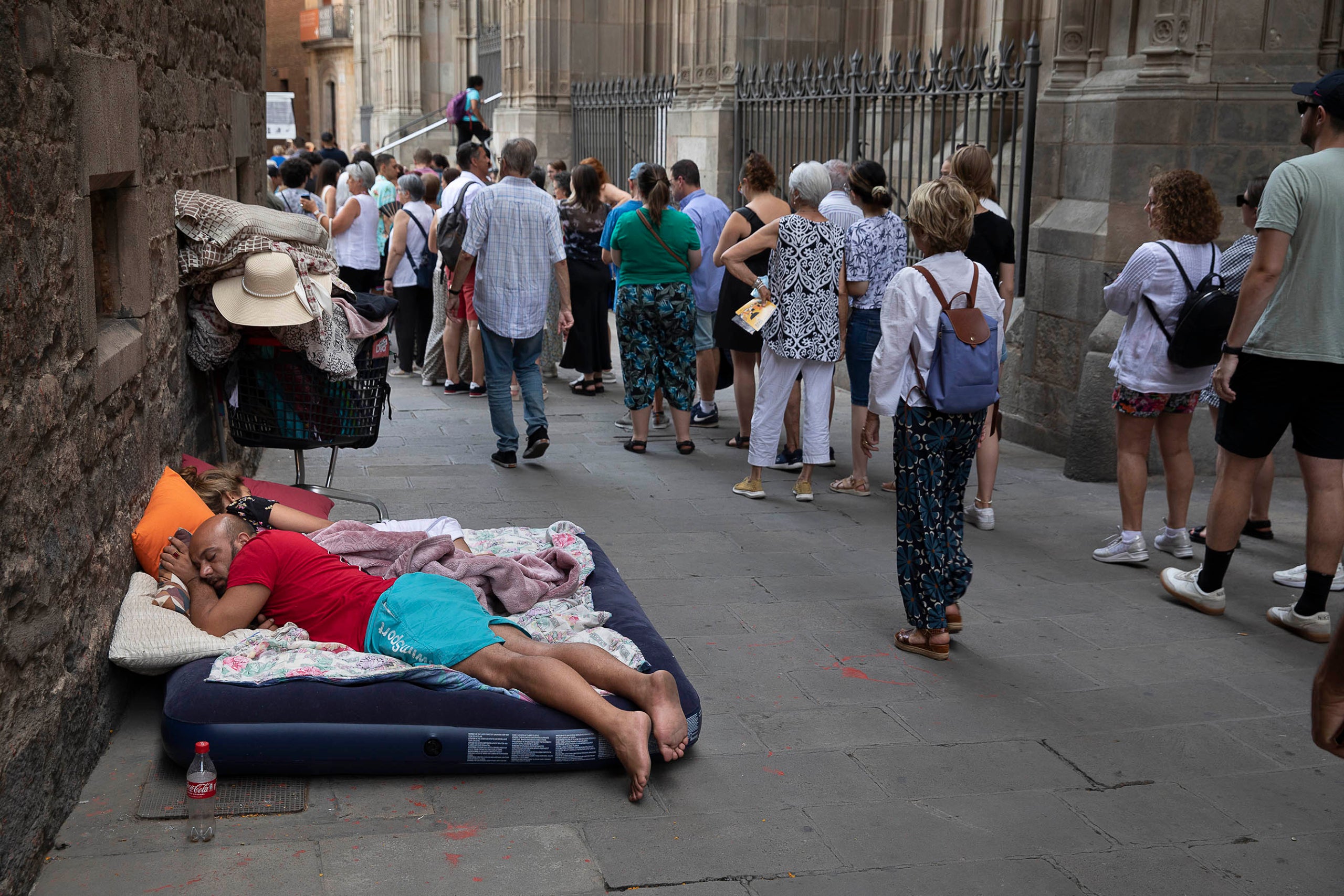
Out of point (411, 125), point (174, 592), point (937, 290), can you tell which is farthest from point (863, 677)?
point (411, 125)

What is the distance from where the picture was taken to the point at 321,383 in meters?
5.61

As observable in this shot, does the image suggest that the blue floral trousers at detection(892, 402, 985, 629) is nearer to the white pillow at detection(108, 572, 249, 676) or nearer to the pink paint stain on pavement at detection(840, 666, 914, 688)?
the pink paint stain on pavement at detection(840, 666, 914, 688)

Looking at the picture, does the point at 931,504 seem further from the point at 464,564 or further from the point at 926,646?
the point at 464,564

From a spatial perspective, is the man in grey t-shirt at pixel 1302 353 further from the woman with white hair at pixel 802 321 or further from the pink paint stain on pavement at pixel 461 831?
the pink paint stain on pavement at pixel 461 831

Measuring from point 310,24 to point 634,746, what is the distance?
45.9 meters

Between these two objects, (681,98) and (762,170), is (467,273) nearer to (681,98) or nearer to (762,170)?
(762,170)

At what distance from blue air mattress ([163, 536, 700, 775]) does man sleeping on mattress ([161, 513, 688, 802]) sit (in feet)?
0.34

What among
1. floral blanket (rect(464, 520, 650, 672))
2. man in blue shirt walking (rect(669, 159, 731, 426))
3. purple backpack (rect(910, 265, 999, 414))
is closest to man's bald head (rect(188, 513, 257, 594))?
floral blanket (rect(464, 520, 650, 672))

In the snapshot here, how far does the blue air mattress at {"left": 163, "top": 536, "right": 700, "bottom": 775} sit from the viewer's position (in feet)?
12.1

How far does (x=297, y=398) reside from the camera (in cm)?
559

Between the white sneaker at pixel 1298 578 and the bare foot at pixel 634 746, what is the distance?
3493mm

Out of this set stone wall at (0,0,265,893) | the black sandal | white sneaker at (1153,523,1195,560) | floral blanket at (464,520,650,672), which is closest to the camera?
stone wall at (0,0,265,893)

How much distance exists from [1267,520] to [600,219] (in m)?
5.33

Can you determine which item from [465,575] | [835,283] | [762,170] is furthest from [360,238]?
[465,575]
